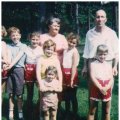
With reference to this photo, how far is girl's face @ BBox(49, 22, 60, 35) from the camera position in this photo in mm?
4004

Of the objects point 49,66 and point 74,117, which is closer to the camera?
point 49,66

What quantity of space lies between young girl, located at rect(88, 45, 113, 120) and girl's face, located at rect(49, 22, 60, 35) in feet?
1.53

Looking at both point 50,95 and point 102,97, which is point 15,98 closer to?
point 50,95

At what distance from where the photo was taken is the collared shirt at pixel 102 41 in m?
3.99

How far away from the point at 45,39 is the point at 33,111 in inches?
32.5

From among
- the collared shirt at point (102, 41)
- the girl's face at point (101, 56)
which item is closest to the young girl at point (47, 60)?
the collared shirt at point (102, 41)

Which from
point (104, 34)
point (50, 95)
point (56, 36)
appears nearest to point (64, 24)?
point (56, 36)

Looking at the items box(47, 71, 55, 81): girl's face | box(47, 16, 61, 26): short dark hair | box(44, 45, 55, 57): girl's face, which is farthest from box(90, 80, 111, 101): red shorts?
box(47, 16, 61, 26): short dark hair

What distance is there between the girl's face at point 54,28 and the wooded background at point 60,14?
67mm

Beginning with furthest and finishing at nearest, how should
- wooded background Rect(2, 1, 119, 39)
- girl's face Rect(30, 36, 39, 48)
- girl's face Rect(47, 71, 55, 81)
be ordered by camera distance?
1. wooded background Rect(2, 1, 119, 39)
2. girl's face Rect(30, 36, 39, 48)
3. girl's face Rect(47, 71, 55, 81)

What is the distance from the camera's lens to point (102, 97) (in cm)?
395

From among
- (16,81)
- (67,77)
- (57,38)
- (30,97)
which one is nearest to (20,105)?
(30,97)

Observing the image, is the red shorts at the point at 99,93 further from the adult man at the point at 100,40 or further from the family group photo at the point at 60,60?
the adult man at the point at 100,40

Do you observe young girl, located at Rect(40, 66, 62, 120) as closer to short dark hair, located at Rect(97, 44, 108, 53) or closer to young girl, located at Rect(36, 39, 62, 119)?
young girl, located at Rect(36, 39, 62, 119)
